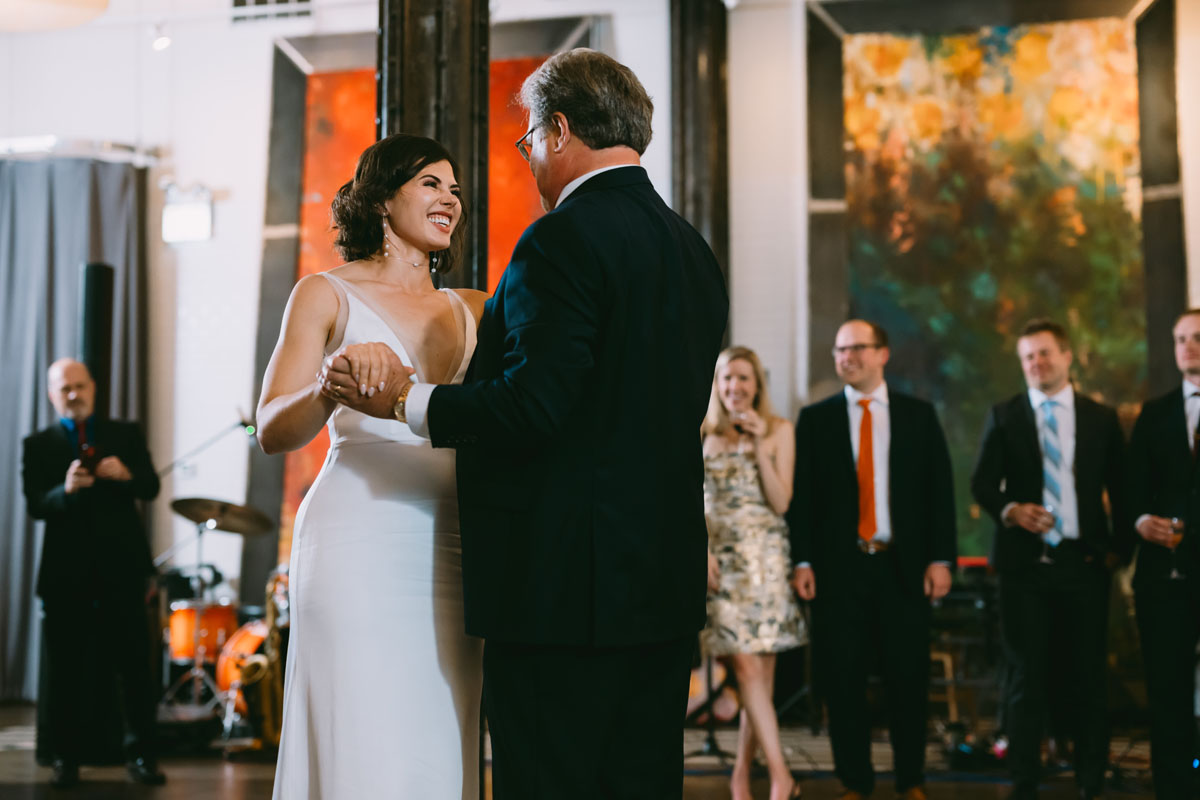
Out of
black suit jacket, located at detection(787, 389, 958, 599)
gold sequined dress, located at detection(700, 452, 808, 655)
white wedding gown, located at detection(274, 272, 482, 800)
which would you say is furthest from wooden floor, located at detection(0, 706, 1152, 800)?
white wedding gown, located at detection(274, 272, 482, 800)

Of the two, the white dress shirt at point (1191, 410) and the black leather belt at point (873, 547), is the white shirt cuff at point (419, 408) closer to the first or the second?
the black leather belt at point (873, 547)

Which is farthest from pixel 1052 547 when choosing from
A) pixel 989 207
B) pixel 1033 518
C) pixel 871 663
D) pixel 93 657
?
pixel 93 657

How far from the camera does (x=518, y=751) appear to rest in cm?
177

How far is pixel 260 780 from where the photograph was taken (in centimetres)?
510

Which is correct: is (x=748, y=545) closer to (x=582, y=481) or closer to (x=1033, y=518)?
(x=1033, y=518)

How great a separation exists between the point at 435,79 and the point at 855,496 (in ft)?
7.99

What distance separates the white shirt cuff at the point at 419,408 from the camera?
5.93 ft

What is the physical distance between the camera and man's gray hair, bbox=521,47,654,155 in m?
1.88

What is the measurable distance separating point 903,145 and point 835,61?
728mm

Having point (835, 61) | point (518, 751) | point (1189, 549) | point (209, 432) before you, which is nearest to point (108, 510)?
point (209, 432)

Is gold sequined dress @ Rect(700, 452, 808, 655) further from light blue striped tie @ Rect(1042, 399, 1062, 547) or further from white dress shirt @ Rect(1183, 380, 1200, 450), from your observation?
white dress shirt @ Rect(1183, 380, 1200, 450)

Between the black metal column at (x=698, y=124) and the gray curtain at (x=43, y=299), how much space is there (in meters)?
4.02

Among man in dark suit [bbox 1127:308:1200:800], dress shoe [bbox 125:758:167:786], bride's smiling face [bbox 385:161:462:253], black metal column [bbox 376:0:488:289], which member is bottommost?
dress shoe [bbox 125:758:167:786]

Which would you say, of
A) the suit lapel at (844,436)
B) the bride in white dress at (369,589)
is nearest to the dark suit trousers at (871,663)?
the suit lapel at (844,436)
